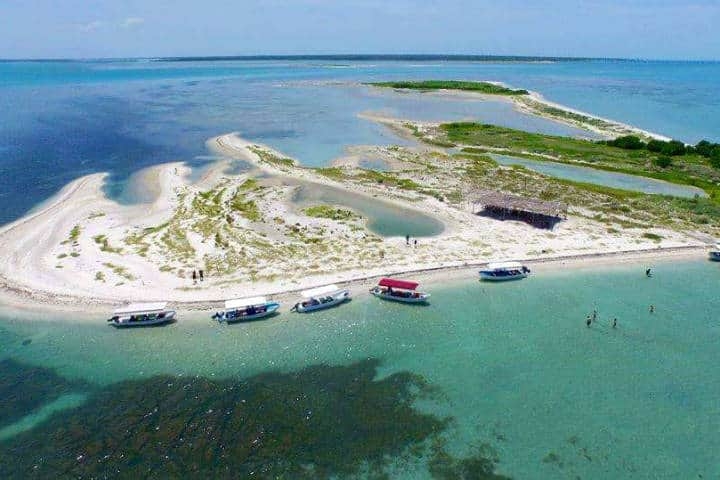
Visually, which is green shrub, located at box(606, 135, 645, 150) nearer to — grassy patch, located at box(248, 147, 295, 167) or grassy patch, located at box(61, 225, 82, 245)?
grassy patch, located at box(248, 147, 295, 167)

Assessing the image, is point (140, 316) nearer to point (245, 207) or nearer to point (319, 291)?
point (319, 291)

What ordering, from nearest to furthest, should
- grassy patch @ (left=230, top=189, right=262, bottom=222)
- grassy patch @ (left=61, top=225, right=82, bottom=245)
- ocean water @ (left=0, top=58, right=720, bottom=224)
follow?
grassy patch @ (left=61, top=225, right=82, bottom=245)
grassy patch @ (left=230, top=189, right=262, bottom=222)
ocean water @ (left=0, top=58, right=720, bottom=224)

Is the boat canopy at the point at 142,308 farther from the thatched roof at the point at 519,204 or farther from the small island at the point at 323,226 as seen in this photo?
the thatched roof at the point at 519,204

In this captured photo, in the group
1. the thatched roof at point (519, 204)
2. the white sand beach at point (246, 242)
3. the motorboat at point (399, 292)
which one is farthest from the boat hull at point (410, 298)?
the thatched roof at point (519, 204)

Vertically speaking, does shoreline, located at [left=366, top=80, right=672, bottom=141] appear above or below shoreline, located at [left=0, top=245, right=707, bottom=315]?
above

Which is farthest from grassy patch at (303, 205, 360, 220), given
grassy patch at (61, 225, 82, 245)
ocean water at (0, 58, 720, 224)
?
grassy patch at (61, 225, 82, 245)
